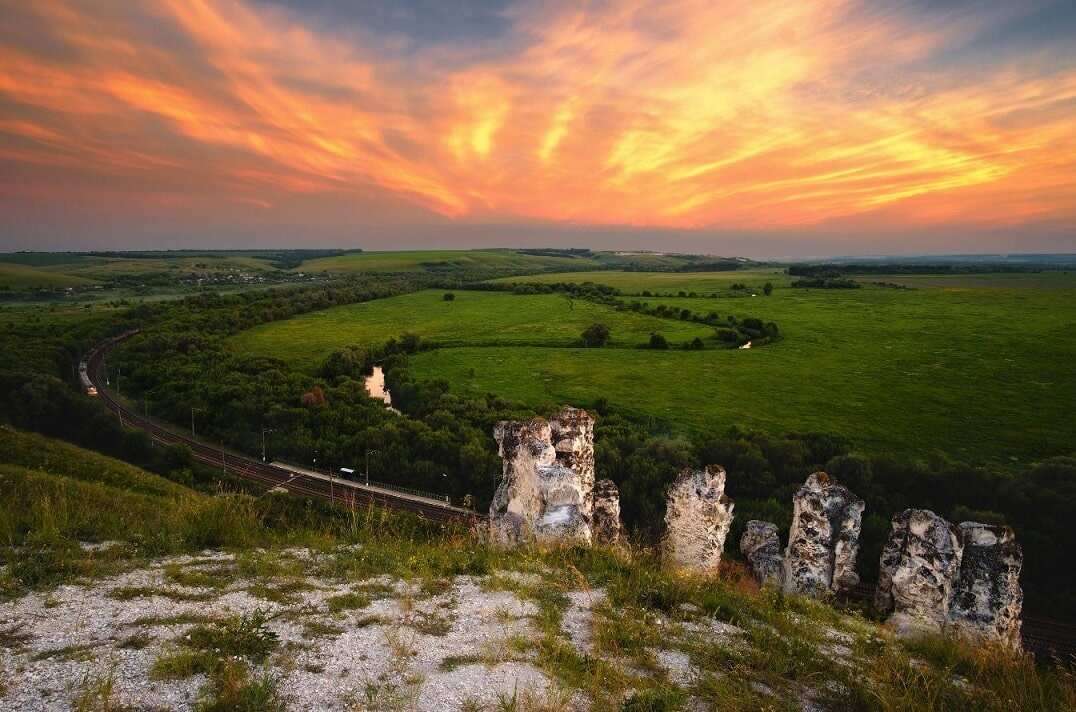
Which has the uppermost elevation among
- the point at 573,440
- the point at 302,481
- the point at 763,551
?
the point at 573,440

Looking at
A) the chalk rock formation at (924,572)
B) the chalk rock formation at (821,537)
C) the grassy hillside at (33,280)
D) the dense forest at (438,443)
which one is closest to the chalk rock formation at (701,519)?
the chalk rock formation at (821,537)

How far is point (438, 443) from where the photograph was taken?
49750mm

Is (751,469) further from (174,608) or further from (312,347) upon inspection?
(312,347)

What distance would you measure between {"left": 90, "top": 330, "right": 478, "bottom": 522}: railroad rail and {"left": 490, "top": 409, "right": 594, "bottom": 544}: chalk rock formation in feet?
73.9

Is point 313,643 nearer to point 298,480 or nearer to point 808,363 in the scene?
point 298,480

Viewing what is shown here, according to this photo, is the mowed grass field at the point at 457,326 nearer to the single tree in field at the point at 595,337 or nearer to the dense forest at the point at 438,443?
the single tree in field at the point at 595,337

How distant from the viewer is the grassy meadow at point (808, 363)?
56750 millimetres

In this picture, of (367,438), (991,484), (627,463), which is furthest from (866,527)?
(367,438)

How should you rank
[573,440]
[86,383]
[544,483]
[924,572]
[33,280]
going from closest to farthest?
1. [924,572]
2. [544,483]
3. [573,440]
4. [86,383]
5. [33,280]

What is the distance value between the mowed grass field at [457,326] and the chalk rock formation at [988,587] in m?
79.7

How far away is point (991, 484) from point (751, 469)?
1627 centimetres

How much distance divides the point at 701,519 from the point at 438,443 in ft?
116

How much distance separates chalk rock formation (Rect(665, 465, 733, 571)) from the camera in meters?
17.8

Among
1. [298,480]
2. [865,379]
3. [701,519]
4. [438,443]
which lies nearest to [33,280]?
[298,480]
